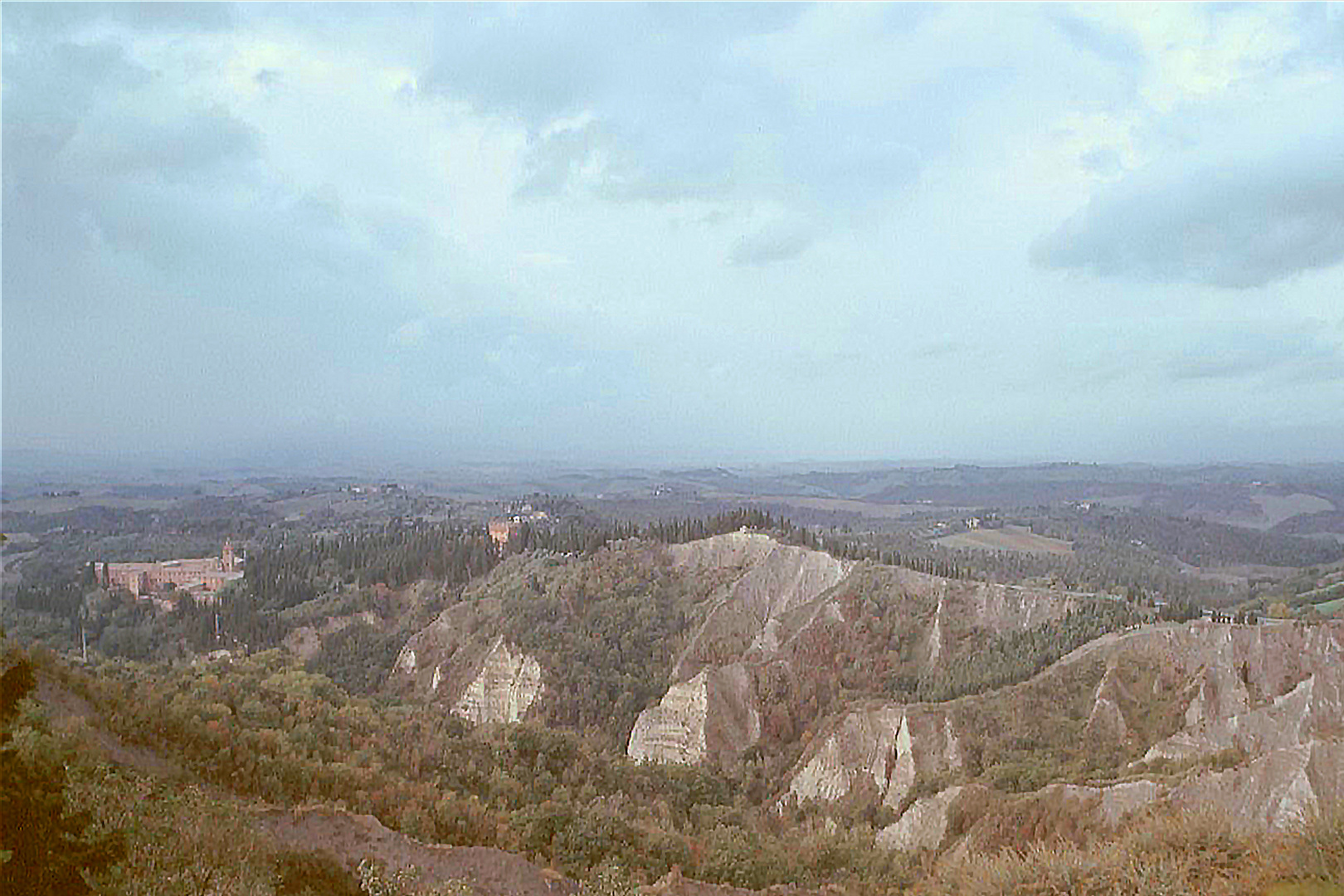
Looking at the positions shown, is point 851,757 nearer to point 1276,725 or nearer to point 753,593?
point 1276,725

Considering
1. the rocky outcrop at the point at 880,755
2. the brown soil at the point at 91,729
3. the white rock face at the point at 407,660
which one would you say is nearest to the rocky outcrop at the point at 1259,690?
the rocky outcrop at the point at 880,755

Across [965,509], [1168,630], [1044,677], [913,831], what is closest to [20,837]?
[913,831]

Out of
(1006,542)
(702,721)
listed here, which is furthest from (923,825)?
(1006,542)

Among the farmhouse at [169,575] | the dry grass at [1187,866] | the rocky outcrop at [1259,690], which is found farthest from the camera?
the farmhouse at [169,575]

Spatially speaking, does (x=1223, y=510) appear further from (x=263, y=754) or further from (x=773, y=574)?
(x=263, y=754)

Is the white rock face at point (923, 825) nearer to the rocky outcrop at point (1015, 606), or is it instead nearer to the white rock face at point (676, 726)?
the white rock face at point (676, 726)
